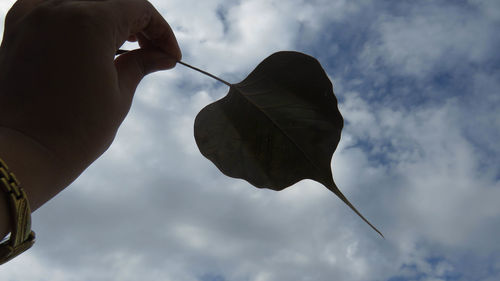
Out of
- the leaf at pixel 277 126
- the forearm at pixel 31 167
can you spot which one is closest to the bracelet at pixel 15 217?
the forearm at pixel 31 167

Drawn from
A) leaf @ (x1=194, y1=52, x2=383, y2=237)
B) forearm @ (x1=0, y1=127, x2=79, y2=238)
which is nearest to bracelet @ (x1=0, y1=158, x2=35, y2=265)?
forearm @ (x1=0, y1=127, x2=79, y2=238)

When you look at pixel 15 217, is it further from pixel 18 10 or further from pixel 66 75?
pixel 18 10

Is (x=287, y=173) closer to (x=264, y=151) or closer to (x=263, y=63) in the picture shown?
(x=264, y=151)

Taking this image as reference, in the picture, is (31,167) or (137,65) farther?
(137,65)

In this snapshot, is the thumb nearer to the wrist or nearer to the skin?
the skin

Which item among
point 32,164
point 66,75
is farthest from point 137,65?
point 32,164

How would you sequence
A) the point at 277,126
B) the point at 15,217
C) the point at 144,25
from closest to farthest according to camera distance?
the point at 15,217
the point at 277,126
the point at 144,25

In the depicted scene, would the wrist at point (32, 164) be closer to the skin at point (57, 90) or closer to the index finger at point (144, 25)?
the skin at point (57, 90)
